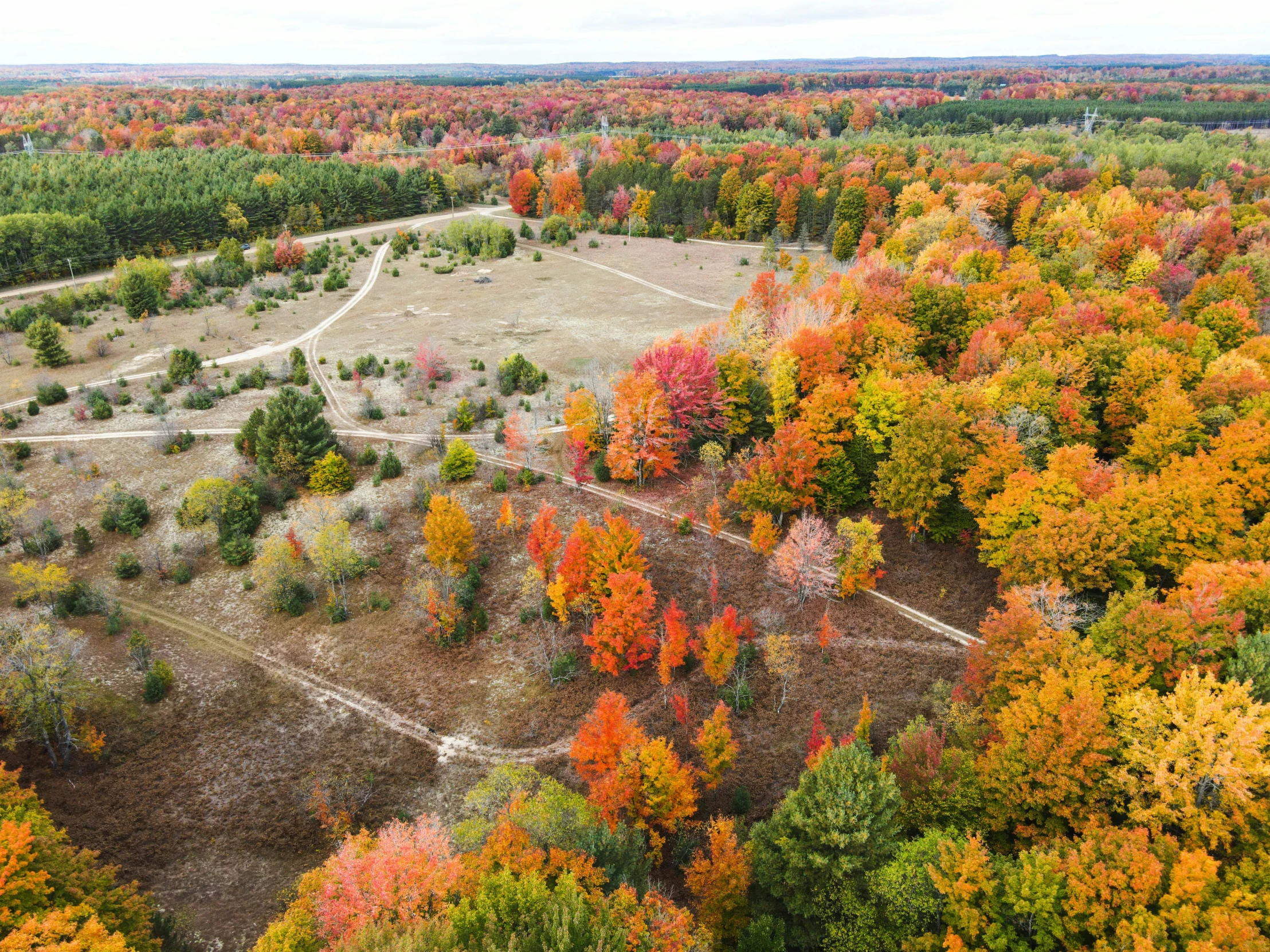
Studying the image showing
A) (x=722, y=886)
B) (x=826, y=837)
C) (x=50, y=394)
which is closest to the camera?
(x=826, y=837)

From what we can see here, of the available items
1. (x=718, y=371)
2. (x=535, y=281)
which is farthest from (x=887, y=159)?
(x=718, y=371)

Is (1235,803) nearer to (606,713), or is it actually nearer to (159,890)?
(606,713)

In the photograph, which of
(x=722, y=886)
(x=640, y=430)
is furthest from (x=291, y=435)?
(x=722, y=886)

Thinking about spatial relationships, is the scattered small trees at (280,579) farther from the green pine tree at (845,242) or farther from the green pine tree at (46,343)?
the green pine tree at (845,242)

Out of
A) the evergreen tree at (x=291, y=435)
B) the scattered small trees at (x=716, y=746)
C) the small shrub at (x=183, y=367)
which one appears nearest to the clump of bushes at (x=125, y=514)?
the evergreen tree at (x=291, y=435)

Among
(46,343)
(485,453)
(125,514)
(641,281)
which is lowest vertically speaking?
(125,514)

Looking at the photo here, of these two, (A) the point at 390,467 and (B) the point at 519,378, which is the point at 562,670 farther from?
(B) the point at 519,378
